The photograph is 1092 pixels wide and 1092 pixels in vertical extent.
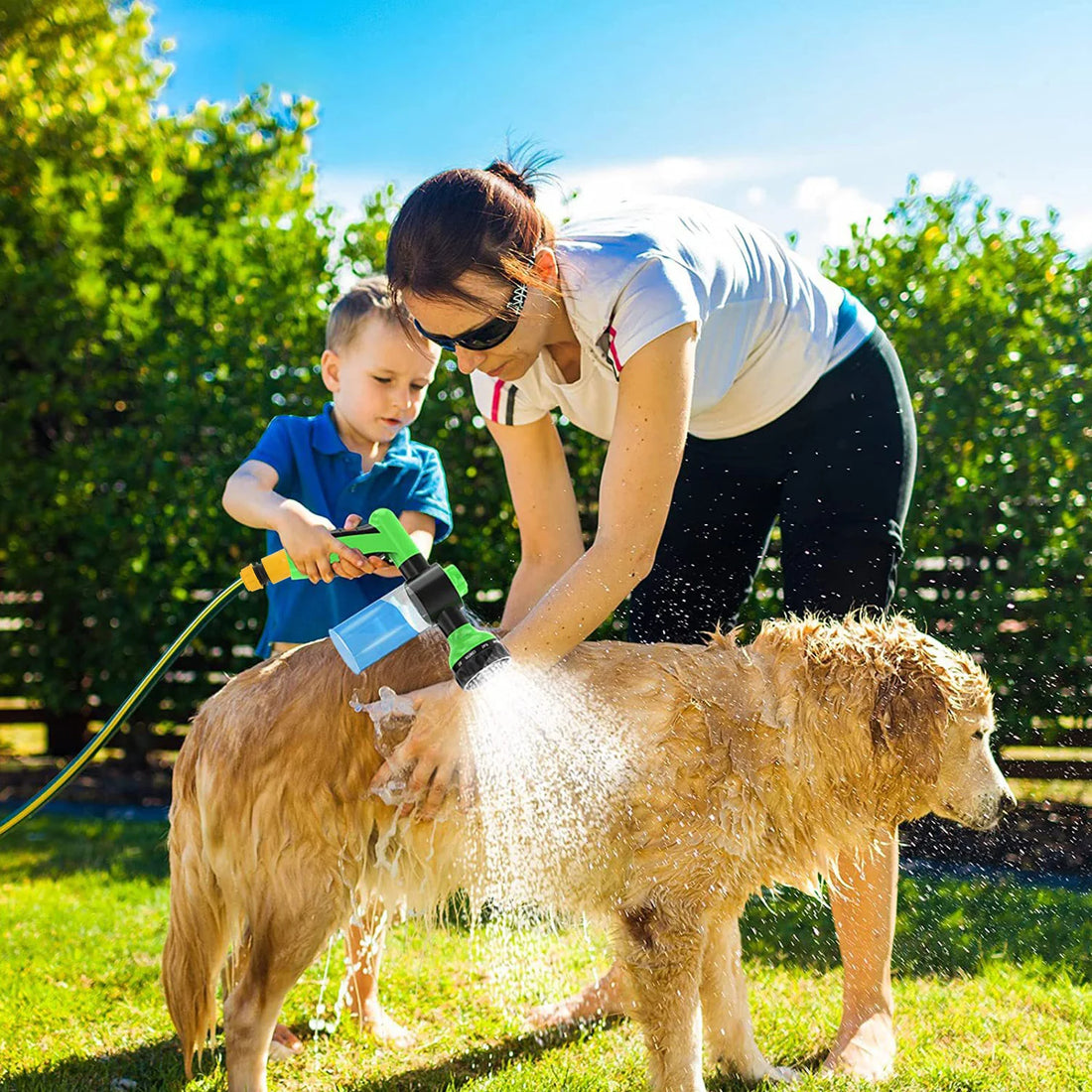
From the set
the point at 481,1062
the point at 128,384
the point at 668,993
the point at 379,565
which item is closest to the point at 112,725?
the point at 379,565

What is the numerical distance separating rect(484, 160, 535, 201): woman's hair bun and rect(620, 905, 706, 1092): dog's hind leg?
1.62 metres

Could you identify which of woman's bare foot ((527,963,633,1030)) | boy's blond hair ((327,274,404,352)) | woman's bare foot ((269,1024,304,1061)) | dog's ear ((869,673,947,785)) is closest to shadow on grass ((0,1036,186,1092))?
woman's bare foot ((269,1024,304,1061))

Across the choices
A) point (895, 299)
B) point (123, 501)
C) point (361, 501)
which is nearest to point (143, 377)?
point (123, 501)

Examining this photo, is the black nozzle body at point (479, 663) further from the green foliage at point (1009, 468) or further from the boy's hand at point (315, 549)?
the green foliage at point (1009, 468)

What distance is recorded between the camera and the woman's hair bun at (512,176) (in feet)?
8.14

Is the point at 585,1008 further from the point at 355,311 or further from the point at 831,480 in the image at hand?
the point at 355,311

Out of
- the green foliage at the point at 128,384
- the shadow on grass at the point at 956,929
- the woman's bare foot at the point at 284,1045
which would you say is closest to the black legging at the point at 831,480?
the shadow on grass at the point at 956,929

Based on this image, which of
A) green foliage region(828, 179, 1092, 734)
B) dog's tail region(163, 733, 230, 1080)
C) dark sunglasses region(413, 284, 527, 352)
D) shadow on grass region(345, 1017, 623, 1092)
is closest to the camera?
dark sunglasses region(413, 284, 527, 352)

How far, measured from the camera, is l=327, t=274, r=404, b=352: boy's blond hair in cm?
358

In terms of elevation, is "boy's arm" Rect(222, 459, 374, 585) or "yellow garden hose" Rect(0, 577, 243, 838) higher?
"boy's arm" Rect(222, 459, 374, 585)

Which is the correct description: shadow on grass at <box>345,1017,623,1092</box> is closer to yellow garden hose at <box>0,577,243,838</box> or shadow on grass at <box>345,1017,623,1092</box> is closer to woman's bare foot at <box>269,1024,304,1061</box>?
woman's bare foot at <box>269,1024,304,1061</box>

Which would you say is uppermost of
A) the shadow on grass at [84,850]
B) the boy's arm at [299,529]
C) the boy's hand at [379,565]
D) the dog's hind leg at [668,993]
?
the boy's arm at [299,529]

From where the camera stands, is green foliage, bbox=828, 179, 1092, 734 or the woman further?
green foliage, bbox=828, 179, 1092, 734

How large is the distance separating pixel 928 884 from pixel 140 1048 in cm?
301
